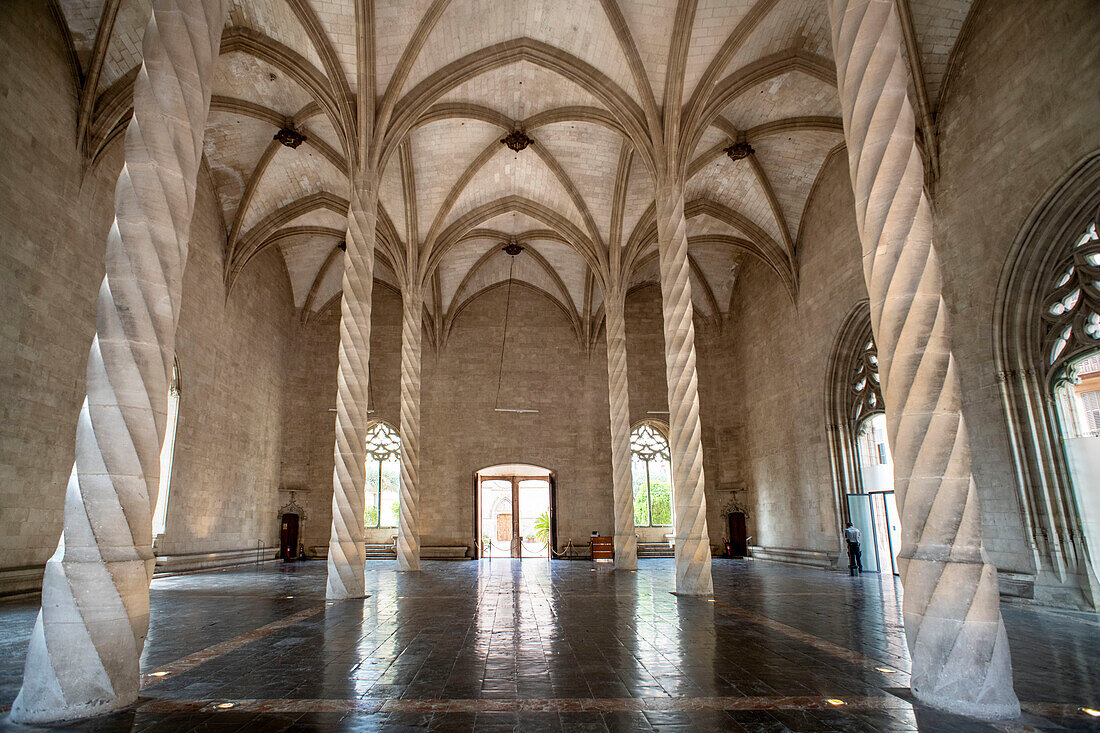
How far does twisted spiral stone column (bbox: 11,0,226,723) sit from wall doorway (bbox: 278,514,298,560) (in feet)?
65.8

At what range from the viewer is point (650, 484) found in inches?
992

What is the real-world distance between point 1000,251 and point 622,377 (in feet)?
30.3

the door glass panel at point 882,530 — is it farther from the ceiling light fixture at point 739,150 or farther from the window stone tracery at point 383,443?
the window stone tracery at point 383,443

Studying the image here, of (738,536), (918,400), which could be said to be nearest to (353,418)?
(918,400)

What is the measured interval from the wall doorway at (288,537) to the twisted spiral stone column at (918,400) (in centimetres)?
2274

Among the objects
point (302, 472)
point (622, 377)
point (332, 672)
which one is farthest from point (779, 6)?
point (302, 472)

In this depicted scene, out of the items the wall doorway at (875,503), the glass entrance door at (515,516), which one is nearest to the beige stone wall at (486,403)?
the glass entrance door at (515,516)

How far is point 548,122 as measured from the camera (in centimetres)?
1627

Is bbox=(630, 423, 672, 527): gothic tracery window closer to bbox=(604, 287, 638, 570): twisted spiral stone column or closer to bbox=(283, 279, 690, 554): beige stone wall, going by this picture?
bbox=(283, 279, 690, 554): beige stone wall

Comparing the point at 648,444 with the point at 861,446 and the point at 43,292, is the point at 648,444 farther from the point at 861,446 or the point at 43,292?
the point at 43,292

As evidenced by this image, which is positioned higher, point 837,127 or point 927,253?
point 837,127

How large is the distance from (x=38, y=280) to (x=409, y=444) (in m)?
9.25

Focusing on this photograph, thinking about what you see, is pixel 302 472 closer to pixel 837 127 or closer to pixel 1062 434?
pixel 837 127

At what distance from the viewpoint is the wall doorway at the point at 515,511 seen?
24.8 metres
